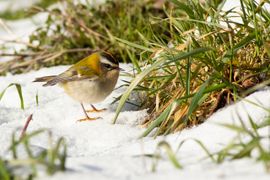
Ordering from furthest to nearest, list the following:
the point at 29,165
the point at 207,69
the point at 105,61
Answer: the point at 105,61, the point at 207,69, the point at 29,165

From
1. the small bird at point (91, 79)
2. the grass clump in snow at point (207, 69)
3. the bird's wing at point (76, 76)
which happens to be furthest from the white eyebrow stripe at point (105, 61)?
the grass clump in snow at point (207, 69)

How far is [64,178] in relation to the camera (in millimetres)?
2736

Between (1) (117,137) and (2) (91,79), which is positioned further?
(2) (91,79)

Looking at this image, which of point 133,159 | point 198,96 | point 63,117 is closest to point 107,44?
point 63,117

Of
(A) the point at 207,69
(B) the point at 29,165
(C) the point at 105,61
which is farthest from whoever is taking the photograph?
(C) the point at 105,61

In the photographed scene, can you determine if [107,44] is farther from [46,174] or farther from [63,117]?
[46,174]

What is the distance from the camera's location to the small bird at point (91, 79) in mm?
5449

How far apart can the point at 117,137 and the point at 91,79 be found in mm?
1381

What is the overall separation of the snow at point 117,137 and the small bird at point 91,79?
0.44ft

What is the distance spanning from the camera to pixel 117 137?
14.4 ft

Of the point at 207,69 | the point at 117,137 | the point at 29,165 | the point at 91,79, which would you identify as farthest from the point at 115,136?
the point at 29,165

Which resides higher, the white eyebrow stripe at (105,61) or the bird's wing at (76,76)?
the white eyebrow stripe at (105,61)

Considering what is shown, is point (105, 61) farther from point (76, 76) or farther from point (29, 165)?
point (29, 165)

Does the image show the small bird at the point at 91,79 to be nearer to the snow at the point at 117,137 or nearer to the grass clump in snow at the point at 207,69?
the snow at the point at 117,137
